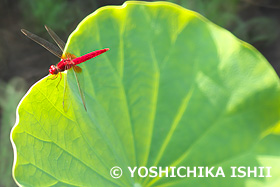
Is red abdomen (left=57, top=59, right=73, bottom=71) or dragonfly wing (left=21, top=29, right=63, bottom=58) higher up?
dragonfly wing (left=21, top=29, right=63, bottom=58)

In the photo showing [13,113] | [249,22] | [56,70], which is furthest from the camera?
[249,22]

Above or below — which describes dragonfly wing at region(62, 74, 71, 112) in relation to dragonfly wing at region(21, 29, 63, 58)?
below

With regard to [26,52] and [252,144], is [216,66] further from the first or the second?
[26,52]

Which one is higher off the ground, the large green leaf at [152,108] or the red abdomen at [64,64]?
the red abdomen at [64,64]

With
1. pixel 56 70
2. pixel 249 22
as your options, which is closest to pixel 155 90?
pixel 56 70

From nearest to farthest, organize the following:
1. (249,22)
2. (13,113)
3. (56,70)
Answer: (56,70), (13,113), (249,22)

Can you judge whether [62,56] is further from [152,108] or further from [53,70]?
[152,108]

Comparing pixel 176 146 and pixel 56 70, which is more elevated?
pixel 56 70

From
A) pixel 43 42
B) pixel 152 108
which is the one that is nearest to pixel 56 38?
pixel 43 42

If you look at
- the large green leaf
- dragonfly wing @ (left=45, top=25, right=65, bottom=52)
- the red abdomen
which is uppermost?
dragonfly wing @ (left=45, top=25, right=65, bottom=52)
